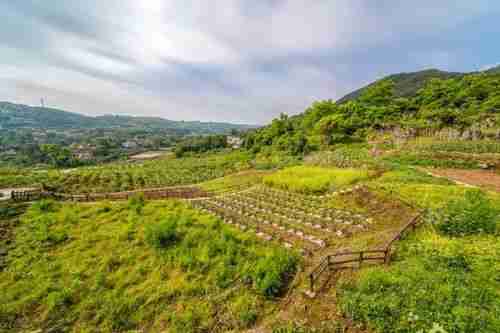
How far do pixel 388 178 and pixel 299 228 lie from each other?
331 inches

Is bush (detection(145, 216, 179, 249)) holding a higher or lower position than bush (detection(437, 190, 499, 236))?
lower

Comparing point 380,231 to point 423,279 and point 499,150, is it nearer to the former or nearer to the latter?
point 423,279

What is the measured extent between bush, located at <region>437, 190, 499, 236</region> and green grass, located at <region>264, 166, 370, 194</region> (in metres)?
7.85

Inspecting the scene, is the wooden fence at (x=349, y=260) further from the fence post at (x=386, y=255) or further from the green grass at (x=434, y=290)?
the green grass at (x=434, y=290)

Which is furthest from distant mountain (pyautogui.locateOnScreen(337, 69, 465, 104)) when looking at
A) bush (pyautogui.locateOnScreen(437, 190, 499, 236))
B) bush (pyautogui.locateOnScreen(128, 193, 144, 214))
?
bush (pyautogui.locateOnScreen(437, 190, 499, 236))

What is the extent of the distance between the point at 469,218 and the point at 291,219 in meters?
6.97

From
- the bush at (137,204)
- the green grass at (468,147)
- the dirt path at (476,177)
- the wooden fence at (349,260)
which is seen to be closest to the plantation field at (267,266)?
the wooden fence at (349,260)

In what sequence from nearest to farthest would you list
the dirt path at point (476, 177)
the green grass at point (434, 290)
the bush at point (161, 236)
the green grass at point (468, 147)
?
the green grass at point (434, 290)
the bush at point (161, 236)
the dirt path at point (476, 177)
the green grass at point (468, 147)

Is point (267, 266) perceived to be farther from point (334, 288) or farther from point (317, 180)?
point (317, 180)

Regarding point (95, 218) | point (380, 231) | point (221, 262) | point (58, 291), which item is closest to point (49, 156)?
point (95, 218)

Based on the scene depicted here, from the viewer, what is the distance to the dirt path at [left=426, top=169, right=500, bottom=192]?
12.2 meters

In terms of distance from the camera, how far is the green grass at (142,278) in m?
6.95

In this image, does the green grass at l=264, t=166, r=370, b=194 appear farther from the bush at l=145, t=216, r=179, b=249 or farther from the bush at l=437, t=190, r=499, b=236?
the bush at l=145, t=216, r=179, b=249

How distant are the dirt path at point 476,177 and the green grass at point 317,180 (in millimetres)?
5237
